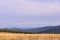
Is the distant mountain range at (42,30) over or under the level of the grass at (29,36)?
over

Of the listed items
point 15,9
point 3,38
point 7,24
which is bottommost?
point 3,38

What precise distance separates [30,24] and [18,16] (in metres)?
0.12

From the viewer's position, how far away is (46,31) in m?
1.13

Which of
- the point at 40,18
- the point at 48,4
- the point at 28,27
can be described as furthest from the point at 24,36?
the point at 48,4

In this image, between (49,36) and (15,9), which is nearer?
(49,36)

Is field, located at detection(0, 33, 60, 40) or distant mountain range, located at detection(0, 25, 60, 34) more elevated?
distant mountain range, located at detection(0, 25, 60, 34)

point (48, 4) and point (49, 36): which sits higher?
point (48, 4)

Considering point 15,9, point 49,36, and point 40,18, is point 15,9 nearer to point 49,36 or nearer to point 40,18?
point 40,18

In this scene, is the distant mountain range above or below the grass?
above

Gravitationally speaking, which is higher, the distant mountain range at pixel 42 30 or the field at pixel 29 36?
the distant mountain range at pixel 42 30

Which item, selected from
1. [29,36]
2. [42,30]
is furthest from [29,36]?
[42,30]

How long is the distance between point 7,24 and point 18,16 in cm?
12

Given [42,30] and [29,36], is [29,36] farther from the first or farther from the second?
[42,30]

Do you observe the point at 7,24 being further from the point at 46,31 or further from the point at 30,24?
the point at 46,31
